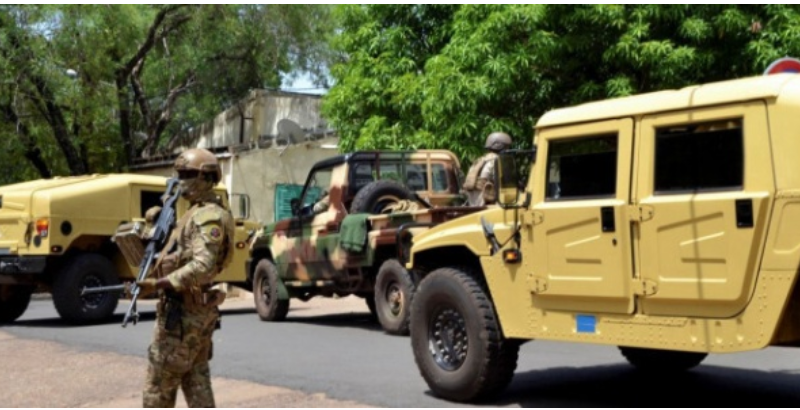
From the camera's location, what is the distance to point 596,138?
699 centimetres

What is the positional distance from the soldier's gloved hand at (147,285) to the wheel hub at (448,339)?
2.58 m

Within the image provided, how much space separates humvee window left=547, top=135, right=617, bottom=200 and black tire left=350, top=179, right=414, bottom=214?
559 cm

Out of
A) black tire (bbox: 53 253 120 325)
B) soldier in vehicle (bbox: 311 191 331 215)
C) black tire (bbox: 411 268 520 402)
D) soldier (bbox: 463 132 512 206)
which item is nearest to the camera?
black tire (bbox: 411 268 520 402)

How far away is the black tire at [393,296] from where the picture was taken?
1206cm

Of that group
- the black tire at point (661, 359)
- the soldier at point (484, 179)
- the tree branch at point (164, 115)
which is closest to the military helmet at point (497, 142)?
the soldier at point (484, 179)

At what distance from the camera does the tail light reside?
566 inches

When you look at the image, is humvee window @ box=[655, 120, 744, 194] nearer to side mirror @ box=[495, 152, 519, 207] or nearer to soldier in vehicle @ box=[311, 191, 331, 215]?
side mirror @ box=[495, 152, 519, 207]

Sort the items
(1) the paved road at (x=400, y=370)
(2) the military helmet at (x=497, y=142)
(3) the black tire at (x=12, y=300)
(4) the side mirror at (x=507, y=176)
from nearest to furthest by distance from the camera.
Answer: (4) the side mirror at (x=507, y=176), (1) the paved road at (x=400, y=370), (2) the military helmet at (x=497, y=142), (3) the black tire at (x=12, y=300)

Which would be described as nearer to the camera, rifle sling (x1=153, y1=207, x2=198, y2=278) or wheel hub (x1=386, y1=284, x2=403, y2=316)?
rifle sling (x1=153, y1=207, x2=198, y2=278)

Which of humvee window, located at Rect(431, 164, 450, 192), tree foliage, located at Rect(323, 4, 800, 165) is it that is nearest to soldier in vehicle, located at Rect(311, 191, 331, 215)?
humvee window, located at Rect(431, 164, 450, 192)

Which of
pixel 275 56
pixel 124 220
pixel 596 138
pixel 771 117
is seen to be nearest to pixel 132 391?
pixel 596 138

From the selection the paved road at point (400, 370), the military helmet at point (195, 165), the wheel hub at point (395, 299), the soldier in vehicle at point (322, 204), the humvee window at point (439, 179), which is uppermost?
the humvee window at point (439, 179)

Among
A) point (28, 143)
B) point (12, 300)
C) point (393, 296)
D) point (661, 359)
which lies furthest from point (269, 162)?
point (661, 359)

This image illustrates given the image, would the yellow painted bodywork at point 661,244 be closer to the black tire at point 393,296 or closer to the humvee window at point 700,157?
the humvee window at point 700,157
